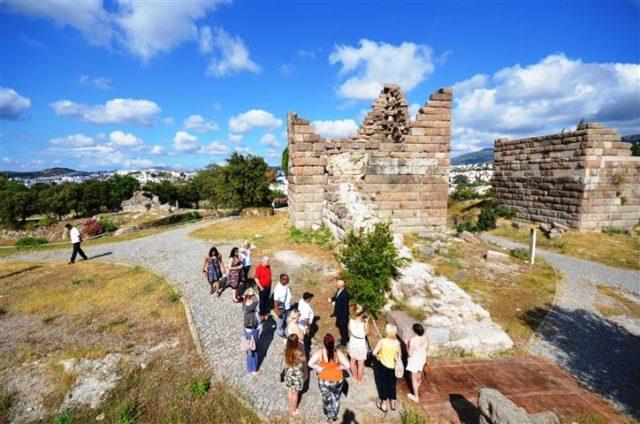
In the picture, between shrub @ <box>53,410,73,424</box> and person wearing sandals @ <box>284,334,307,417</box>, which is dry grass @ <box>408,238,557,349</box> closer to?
person wearing sandals @ <box>284,334,307,417</box>

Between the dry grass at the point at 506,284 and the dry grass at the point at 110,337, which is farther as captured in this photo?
the dry grass at the point at 506,284

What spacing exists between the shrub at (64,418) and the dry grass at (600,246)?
18762mm

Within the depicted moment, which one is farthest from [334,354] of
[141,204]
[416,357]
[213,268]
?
[141,204]

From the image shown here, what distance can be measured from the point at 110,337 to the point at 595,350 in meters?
12.1

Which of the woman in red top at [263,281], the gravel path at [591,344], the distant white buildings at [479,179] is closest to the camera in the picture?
the gravel path at [591,344]

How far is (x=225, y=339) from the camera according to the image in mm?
7816

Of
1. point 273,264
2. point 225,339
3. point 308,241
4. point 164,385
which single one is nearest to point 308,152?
point 308,241

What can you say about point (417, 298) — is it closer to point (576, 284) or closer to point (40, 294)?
point (576, 284)

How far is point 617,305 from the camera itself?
982cm

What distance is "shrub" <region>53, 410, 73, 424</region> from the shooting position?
5598 mm

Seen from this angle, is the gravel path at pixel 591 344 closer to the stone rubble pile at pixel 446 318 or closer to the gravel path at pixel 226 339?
the stone rubble pile at pixel 446 318

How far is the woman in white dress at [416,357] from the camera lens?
591cm

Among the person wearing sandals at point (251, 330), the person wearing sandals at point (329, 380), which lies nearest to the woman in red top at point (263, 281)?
the person wearing sandals at point (251, 330)

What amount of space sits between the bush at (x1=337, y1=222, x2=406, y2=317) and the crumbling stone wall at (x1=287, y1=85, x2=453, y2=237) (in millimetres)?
4741
